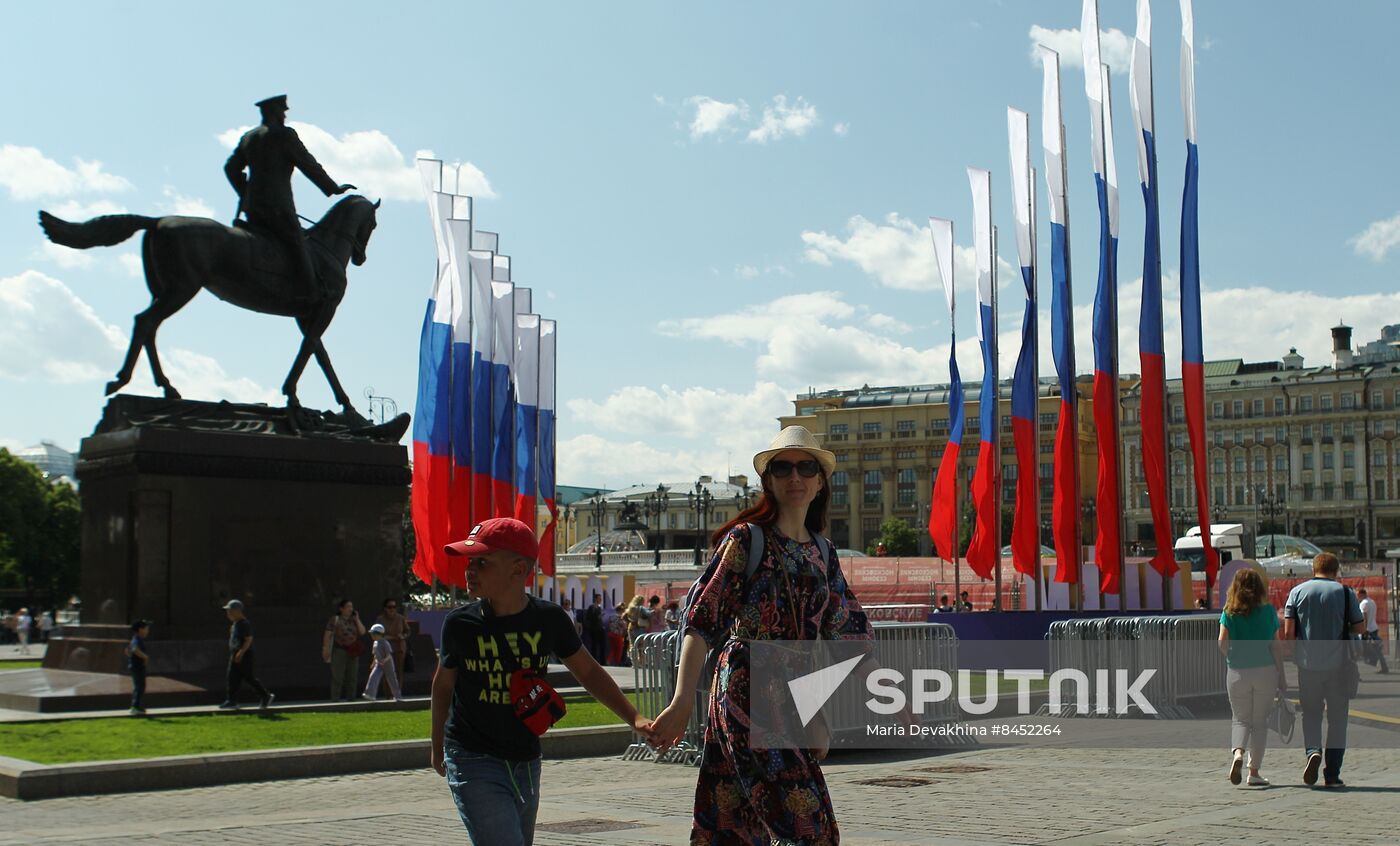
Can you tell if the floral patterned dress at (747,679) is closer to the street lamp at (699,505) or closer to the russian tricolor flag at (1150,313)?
the russian tricolor flag at (1150,313)

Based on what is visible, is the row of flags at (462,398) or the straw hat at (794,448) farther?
the row of flags at (462,398)

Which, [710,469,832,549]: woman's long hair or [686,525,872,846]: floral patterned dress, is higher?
[710,469,832,549]: woman's long hair

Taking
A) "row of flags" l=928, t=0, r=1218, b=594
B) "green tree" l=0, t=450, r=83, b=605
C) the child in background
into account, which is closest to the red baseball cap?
the child in background

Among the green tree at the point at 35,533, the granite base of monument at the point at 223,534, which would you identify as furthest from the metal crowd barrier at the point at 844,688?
the green tree at the point at 35,533

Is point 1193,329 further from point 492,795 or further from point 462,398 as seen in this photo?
point 492,795

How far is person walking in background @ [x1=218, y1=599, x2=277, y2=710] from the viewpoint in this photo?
15.7 meters

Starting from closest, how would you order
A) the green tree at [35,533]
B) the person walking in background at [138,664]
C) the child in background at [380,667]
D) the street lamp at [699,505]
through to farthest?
the person walking in background at [138,664], the child in background at [380,667], the green tree at [35,533], the street lamp at [699,505]

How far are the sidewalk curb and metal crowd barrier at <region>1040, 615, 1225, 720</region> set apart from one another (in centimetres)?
724

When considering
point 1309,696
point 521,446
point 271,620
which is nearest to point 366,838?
point 1309,696

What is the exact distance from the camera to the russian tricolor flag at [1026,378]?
25312 millimetres

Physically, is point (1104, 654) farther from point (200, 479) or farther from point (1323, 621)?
point (200, 479)

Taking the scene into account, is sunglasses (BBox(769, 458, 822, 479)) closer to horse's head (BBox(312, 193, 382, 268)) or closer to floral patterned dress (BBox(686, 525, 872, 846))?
floral patterned dress (BBox(686, 525, 872, 846))

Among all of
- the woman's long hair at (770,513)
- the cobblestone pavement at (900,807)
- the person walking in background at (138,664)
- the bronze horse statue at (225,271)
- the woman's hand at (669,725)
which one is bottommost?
the cobblestone pavement at (900,807)

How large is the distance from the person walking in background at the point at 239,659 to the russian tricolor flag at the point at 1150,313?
13.8 m
